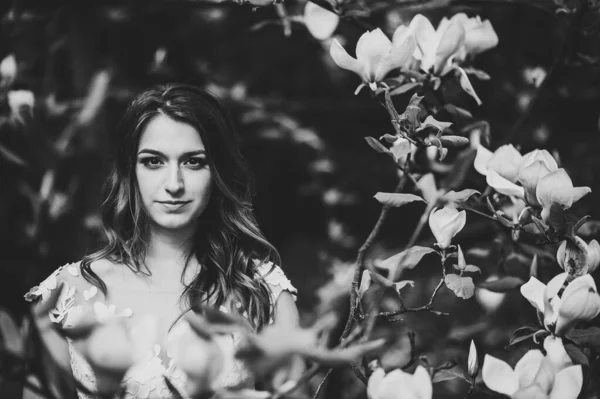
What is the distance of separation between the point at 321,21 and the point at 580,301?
0.53 m

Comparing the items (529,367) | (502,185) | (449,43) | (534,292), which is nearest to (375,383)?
(529,367)

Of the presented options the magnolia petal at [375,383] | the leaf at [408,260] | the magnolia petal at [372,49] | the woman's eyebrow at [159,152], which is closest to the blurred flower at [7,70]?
the woman's eyebrow at [159,152]

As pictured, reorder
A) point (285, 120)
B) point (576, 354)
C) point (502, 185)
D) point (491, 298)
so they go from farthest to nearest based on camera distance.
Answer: point (285, 120), point (491, 298), point (502, 185), point (576, 354)

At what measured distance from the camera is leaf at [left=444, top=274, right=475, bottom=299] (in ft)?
2.69

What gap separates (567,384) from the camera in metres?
0.66

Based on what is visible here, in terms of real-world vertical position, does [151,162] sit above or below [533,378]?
above

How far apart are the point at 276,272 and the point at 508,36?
93 cm

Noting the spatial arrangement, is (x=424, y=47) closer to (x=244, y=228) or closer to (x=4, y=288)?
(x=244, y=228)

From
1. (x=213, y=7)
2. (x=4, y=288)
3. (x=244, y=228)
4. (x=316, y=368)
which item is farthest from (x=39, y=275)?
(x=316, y=368)

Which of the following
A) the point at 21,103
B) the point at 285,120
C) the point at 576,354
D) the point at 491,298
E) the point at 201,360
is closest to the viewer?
the point at 201,360

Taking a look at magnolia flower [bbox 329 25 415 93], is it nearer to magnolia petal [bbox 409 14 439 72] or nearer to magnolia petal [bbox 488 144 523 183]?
magnolia petal [bbox 409 14 439 72]

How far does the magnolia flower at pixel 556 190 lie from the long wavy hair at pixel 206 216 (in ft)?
1.40

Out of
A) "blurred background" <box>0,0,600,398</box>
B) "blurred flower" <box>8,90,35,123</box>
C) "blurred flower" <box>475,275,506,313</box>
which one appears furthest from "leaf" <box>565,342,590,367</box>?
"blurred flower" <box>8,90,35,123</box>

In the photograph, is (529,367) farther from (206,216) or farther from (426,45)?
(206,216)
